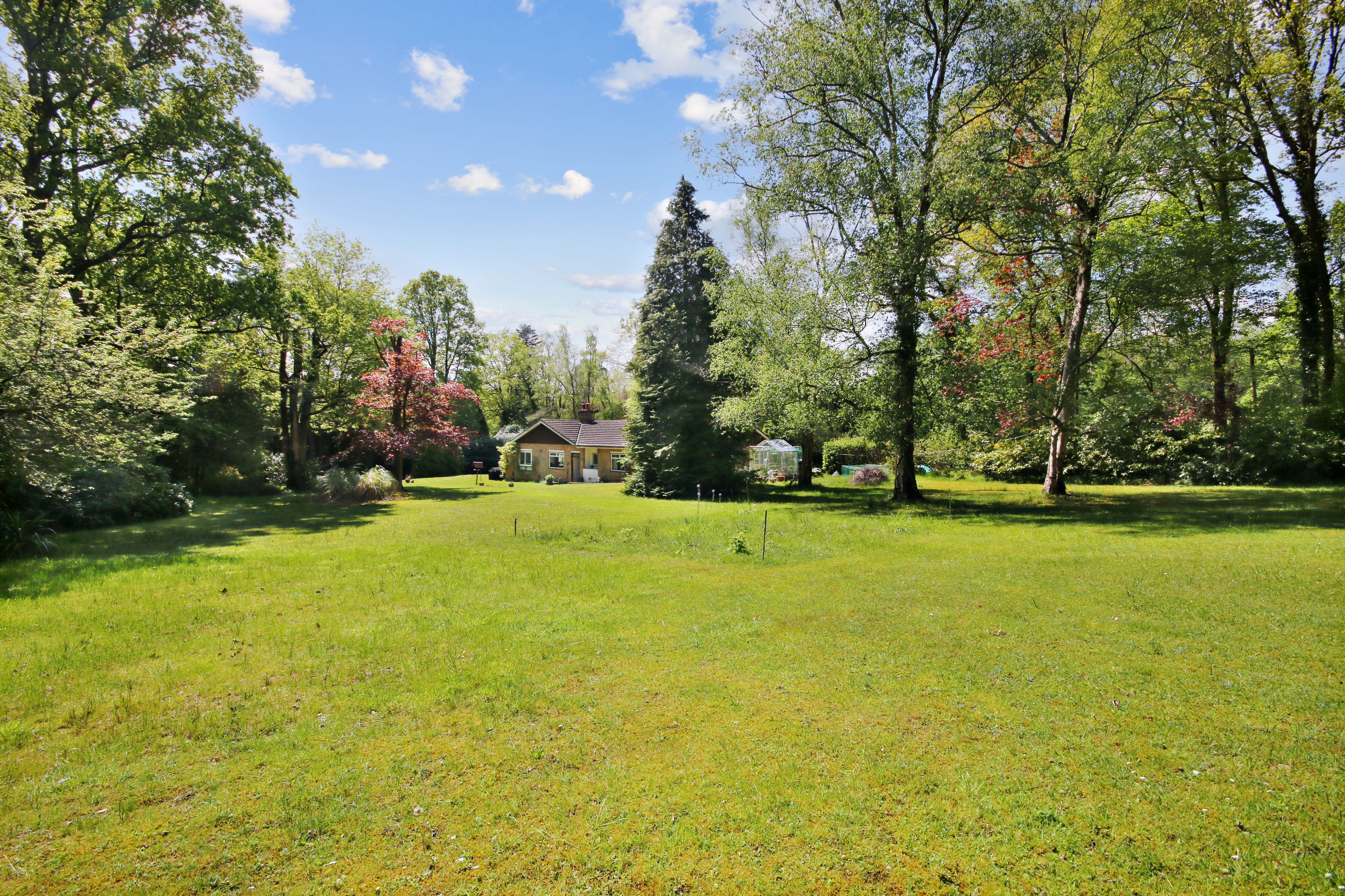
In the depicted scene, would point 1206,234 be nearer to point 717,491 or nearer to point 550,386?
point 717,491

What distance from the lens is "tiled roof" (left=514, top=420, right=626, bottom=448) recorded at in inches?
1592

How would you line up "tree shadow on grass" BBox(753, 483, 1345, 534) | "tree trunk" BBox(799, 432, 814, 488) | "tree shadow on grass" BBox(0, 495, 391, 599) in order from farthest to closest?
"tree trunk" BBox(799, 432, 814, 488), "tree shadow on grass" BBox(753, 483, 1345, 534), "tree shadow on grass" BBox(0, 495, 391, 599)

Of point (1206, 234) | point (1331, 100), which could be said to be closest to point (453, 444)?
point (1206, 234)

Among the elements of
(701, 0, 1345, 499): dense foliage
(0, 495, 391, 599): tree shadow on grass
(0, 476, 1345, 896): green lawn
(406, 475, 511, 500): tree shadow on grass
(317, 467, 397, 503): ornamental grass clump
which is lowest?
(0, 476, 1345, 896): green lawn

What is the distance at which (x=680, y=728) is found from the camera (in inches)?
185

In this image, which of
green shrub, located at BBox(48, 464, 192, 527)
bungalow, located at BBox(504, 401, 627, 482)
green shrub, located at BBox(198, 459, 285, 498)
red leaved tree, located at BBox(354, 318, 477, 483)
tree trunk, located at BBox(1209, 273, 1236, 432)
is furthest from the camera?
bungalow, located at BBox(504, 401, 627, 482)

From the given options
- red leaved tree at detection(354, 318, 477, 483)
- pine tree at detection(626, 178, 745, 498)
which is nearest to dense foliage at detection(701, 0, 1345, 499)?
pine tree at detection(626, 178, 745, 498)

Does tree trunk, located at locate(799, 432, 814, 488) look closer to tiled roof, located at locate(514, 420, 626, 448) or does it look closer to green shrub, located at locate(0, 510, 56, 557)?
tiled roof, located at locate(514, 420, 626, 448)

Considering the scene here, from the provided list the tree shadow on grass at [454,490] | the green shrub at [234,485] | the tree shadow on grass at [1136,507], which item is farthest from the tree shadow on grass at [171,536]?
the tree shadow on grass at [1136,507]

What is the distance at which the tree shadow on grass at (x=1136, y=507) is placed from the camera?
1298 cm

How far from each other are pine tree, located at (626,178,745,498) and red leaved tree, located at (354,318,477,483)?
9.97m

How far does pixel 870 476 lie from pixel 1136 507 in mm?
15633

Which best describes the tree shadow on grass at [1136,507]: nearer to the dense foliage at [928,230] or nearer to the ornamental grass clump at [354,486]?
the dense foliage at [928,230]

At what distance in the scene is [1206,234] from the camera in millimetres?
18516
